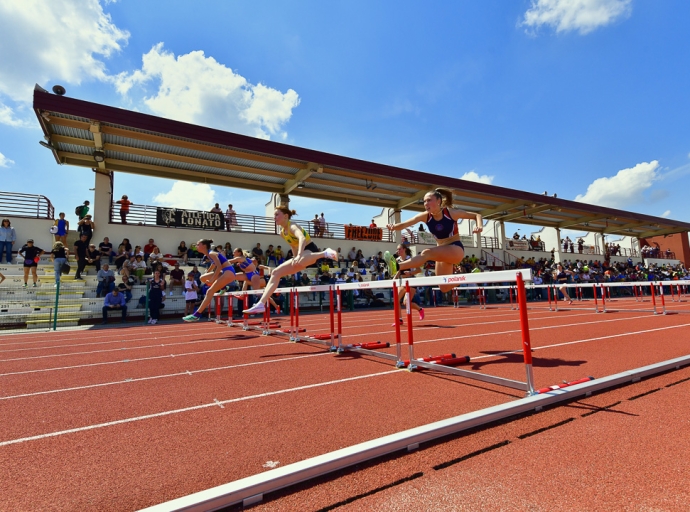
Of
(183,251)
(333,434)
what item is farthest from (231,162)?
(333,434)

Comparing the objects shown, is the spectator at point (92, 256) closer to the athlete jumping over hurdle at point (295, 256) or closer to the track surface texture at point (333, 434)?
the track surface texture at point (333, 434)

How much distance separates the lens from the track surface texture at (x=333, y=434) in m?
1.91

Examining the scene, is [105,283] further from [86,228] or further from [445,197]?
[445,197]

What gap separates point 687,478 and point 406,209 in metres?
24.8

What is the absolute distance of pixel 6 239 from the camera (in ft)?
47.4

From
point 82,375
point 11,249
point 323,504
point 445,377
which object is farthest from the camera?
point 11,249

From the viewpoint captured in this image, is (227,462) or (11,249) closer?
(227,462)

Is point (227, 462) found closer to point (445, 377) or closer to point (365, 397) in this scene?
point (365, 397)

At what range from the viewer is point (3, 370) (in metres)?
5.45

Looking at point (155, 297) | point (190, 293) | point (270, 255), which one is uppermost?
point (270, 255)

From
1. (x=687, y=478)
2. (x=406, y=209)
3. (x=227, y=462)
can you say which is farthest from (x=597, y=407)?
(x=406, y=209)

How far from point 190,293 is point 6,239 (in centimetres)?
769

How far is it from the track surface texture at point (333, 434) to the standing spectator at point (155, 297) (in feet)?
25.4

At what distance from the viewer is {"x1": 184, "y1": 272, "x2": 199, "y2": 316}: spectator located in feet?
45.1
